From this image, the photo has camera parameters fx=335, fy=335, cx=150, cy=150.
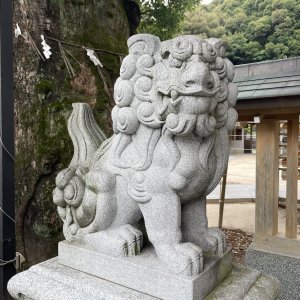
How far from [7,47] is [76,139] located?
669 mm

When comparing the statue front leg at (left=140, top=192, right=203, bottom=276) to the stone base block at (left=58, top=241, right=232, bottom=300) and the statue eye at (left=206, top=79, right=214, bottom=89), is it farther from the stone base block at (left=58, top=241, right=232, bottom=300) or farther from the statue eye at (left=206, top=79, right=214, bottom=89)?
the statue eye at (left=206, top=79, right=214, bottom=89)

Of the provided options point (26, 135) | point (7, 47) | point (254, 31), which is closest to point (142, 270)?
point (7, 47)

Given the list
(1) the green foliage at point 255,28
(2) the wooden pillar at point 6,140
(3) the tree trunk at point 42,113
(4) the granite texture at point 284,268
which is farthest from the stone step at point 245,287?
(1) the green foliage at point 255,28

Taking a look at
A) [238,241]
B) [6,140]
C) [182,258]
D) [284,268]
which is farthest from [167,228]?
[238,241]

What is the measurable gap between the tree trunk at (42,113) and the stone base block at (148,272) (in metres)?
1.07

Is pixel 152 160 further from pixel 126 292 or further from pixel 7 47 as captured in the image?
pixel 7 47

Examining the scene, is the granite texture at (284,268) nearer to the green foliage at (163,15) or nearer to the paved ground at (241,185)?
the green foliage at (163,15)

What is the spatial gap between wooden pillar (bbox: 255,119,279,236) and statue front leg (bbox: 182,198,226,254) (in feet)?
6.95

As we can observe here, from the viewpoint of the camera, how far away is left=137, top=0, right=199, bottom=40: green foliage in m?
5.41

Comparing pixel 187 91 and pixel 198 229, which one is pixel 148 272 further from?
pixel 187 91

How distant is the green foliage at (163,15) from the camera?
541cm

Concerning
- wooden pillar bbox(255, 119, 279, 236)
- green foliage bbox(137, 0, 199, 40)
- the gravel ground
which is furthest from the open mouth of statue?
green foliage bbox(137, 0, 199, 40)

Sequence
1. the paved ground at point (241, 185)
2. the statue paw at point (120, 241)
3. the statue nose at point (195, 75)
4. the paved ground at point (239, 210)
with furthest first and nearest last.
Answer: the paved ground at point (241, 185) < the paved ground at point (239, 210) < the statue paw at point (120, 241) < the statue nose at point (195, 75)

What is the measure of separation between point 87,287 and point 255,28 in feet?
79.3
